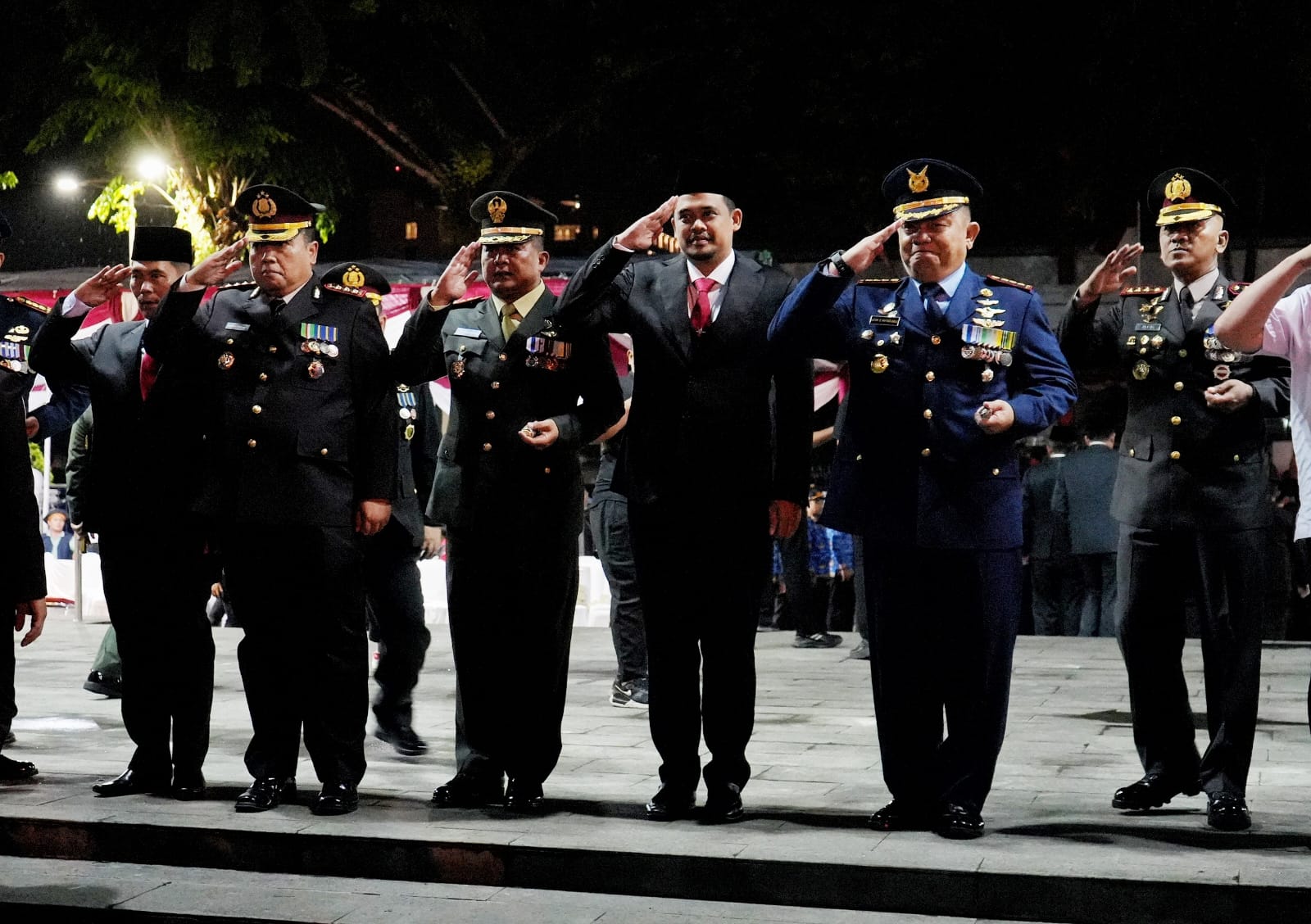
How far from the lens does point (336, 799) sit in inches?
232

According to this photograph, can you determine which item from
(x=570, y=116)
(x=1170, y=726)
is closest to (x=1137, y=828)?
(x=1170, y=726)

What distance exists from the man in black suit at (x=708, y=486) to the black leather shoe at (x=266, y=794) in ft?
4.33

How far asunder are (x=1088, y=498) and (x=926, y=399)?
24.2ft

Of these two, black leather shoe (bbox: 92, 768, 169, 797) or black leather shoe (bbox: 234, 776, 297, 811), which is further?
black leather shoe (bbox: 92, 768, 169, 797)

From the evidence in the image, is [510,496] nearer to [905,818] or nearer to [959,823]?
[905,818]

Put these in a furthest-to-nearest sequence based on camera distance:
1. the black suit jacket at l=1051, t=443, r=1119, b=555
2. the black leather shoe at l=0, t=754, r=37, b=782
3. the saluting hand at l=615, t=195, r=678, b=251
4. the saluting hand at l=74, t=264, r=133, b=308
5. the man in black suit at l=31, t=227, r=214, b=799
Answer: the black suit jacket at l=1051, t=443, r=1119, b=555
the black leather shoe at l=0, t=754, r=37, b=782
the man in black suit at l=31, t=227, r=214, b=799
the saluting hand at l=74, t=264, r=133, b=308
the saluting hand at l=615, t=195, r=678, b=251

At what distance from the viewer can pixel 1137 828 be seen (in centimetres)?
553

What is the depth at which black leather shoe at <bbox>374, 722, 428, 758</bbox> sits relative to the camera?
291 inches

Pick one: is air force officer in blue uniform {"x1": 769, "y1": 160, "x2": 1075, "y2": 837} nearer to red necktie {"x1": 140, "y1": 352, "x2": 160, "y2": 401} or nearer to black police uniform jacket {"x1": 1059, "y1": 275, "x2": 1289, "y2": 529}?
black police uniform jacket {"x1": 1059, "y1": 275, "x2": 1289, "y2": 529}

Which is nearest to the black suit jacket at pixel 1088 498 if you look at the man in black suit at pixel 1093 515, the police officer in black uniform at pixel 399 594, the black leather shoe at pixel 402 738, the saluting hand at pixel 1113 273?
the man in black suit at pixel 1093 515

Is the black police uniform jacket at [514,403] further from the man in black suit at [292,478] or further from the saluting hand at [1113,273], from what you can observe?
the saluting hand at [1113,273]

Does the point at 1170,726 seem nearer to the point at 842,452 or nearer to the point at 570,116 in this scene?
the point at 842,452

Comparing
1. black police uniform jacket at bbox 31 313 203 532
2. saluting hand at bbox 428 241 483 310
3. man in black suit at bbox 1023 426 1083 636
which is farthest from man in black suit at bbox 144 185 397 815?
man in black suit at bbox 1023 426 1083 636

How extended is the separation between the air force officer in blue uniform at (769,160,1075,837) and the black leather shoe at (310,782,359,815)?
1.84m
